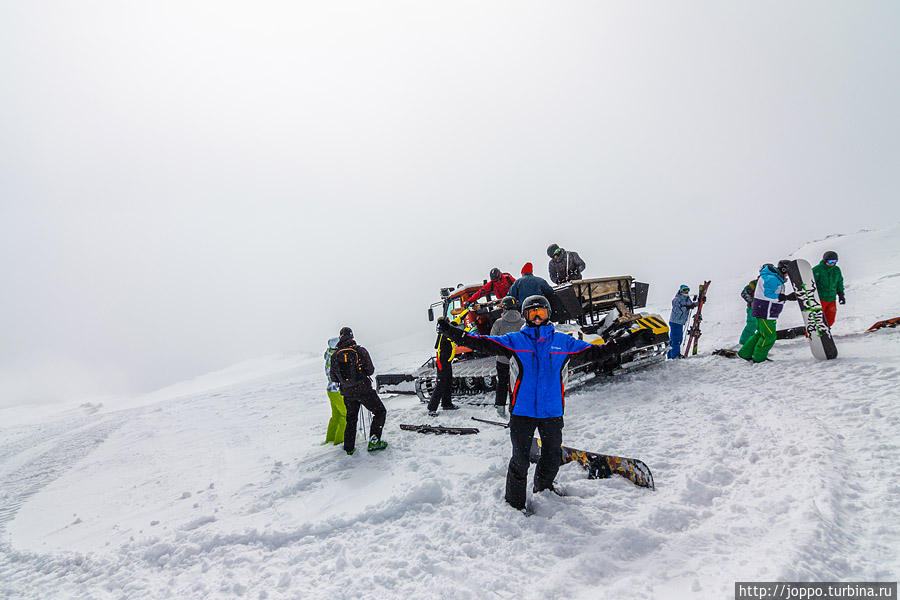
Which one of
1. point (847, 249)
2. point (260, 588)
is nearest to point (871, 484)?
point (260, 588)

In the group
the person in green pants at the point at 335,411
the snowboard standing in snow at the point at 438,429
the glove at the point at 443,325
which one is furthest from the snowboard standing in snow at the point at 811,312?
the person in green pants at the point at 335,411

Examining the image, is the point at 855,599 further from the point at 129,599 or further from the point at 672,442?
the point at 129,599

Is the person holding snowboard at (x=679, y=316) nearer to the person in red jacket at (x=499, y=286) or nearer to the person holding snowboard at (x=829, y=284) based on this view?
the person holding snowboard at (x=829, y=284)

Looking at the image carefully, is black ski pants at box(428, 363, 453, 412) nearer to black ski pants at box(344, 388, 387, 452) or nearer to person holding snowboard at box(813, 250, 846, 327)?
black ski pants at box(344, 388, 387, 452)

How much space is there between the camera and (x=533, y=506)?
11.2 feet

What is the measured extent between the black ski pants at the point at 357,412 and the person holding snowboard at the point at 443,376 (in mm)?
1703

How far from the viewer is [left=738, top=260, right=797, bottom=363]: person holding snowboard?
6707 mm

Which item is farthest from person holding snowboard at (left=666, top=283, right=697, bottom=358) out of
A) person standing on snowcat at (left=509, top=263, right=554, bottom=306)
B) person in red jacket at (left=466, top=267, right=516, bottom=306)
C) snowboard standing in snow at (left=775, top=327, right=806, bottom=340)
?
person standing on snowcat at (left=509, top=263, right=554, bottom=306)

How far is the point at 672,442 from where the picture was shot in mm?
4332

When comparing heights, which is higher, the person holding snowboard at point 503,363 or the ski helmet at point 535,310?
the ski helmet at point 535,310

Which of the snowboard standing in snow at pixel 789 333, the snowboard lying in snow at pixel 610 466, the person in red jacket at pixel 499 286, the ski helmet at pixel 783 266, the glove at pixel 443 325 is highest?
the person in red jacket at pixel 499 286

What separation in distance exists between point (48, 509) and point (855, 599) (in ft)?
26.8

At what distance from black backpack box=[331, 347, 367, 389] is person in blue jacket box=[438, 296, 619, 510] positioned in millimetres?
2727

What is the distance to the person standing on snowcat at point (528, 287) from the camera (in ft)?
22.7
